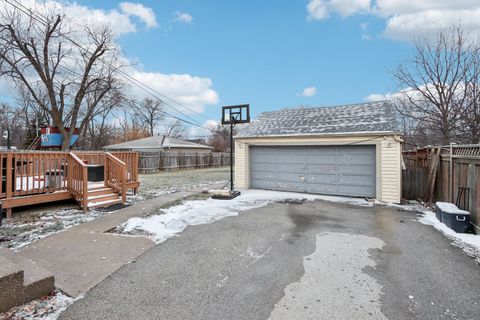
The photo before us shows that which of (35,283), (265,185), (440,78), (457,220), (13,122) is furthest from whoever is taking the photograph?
(13,122)

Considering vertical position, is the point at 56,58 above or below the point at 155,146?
above

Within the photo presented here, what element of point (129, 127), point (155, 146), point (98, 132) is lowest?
point (155, 146)

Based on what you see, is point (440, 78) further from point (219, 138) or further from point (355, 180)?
point (219, 138)

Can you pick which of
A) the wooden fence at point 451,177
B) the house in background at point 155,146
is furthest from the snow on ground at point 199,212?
the house in background at point 155,146

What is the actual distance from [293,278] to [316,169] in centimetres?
661

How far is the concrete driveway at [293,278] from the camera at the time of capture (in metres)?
2.46

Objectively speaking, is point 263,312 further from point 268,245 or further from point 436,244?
point 436,244

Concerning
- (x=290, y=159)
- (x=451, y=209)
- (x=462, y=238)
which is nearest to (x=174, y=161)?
(x=290, y=159)

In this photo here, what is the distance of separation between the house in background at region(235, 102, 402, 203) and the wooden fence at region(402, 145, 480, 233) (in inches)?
41.6

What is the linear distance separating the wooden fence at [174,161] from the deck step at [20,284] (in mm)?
15513

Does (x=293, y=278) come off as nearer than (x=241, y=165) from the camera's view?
Yes

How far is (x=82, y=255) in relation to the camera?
3.77m

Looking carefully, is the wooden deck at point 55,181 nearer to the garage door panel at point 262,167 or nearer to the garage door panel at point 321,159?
the garage door panel at point 262,167

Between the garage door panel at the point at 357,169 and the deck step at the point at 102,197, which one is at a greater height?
the garage door panel at the point at 357,169
